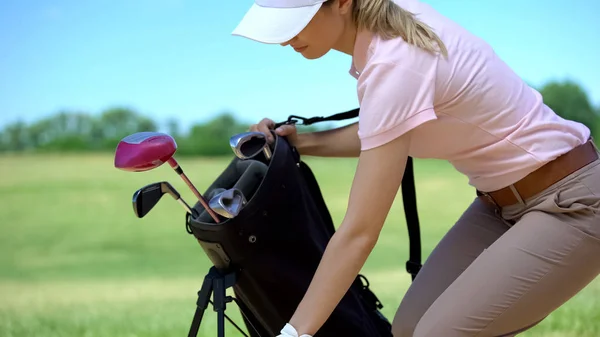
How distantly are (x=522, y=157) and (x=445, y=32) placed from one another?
0.25 m

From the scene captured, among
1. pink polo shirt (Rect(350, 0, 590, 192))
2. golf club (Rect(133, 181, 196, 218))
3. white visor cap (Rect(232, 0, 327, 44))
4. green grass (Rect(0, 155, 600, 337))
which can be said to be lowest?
green grass (Rect(0, 155, 600, 337))

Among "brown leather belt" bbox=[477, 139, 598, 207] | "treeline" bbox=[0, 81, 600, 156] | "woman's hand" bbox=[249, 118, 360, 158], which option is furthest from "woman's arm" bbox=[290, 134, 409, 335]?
"treeline" bbox=[0, 81, 600, 156]

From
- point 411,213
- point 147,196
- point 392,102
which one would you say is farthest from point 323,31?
point 411,213

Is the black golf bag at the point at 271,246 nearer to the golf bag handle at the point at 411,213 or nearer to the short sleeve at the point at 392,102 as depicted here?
the golf bag handle at the point at 411,213

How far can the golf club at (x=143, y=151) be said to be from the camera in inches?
53.1

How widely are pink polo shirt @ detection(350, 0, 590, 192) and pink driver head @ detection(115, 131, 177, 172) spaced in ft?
1.17

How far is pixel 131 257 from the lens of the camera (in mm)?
4531

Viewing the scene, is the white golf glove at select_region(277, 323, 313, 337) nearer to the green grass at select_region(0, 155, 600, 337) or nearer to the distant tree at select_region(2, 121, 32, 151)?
the green grass at select_region(0, 155, 600, 337)

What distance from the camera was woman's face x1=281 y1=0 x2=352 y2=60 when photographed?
1.28 m

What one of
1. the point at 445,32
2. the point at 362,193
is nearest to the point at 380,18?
the point at 445,32

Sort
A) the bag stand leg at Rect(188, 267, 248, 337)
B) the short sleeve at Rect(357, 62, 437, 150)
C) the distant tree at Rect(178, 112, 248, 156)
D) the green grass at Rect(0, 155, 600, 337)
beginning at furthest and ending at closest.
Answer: the distant tree at Rect(178, 112, 248, 156) < the green grass at Rect(0, 155, 600, 337) < the bag stand leg at Rect(188, 267, 248, 337) < the short sleeve at Rect(357, 62, 437, 150)

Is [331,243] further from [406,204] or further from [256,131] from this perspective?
[406,204]

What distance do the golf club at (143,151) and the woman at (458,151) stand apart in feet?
0.79

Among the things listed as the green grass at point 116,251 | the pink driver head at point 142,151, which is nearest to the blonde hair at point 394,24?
the pink driver head at point 142,151
